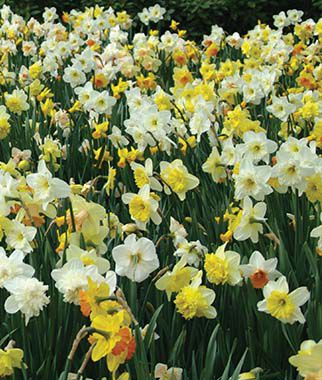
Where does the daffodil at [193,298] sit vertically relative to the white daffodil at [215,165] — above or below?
below

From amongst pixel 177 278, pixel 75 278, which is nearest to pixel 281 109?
pixel 177 278

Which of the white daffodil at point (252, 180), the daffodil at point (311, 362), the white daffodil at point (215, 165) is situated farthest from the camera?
the white daffodil at point (215, 165)

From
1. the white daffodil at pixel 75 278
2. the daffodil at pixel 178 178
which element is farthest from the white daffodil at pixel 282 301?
the daffodil at pixel 178 178

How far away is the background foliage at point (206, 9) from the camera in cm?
684

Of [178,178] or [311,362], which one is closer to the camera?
[311,362]

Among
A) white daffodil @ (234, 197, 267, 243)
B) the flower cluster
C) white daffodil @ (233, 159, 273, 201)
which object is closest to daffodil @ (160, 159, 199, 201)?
the flower cluster

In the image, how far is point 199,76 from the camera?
4.47 m

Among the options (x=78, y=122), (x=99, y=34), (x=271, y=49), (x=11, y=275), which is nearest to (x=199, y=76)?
(x=271, y=49)

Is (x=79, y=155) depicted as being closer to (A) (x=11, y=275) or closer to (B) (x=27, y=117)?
(B) (x=27, y=117)

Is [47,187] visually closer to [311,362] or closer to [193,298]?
[193,298]

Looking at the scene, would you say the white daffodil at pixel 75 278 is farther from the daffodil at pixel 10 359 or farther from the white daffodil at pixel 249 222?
the white daffodil at pixel 249 222

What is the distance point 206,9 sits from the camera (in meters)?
6.87

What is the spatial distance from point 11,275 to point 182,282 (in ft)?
1.13

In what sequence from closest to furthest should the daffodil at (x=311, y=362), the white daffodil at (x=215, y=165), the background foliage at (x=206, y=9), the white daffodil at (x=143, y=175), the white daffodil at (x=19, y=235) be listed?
the daffodil at (x=311, y=362) → the white daffodil at (x=19, y=235) → the white daffodil at (x=143, y=175) → the white daffodil at (x=215, y=165) → the background foliage at (x=206, y=9)
